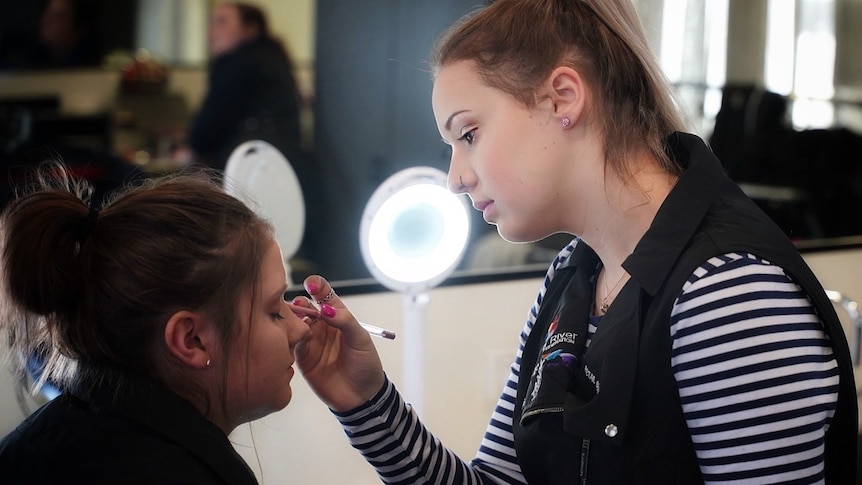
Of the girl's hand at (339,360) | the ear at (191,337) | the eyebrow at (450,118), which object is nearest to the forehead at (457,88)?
the eyebrow at (450,118)

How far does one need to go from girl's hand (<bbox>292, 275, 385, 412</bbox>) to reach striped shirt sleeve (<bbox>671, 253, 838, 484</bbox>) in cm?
40

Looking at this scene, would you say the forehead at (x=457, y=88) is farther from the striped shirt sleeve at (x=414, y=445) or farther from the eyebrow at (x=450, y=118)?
the striped shirt sleeve at (x=414, y=445)

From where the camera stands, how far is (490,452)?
1253mm

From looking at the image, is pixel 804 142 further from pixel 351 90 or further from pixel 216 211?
pixel 216 211

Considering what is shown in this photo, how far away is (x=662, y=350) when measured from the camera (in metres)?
0.98

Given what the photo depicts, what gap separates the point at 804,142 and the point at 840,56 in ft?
1.00

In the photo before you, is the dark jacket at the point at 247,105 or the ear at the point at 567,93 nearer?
the ear at the point at 567,93

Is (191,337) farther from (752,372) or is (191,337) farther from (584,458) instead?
(752,372)

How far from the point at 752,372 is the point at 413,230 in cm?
63

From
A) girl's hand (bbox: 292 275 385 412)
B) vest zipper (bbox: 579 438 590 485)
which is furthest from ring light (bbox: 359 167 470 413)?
vest zipper (bbox: 579 438 590 485)

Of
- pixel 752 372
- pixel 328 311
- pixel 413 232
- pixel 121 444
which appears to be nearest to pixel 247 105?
pixel 413 232

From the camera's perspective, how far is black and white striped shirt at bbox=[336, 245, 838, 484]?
0.92 meters

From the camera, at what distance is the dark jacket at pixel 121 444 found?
88 centimetres

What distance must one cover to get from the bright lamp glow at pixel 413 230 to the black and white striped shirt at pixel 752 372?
53 cm
